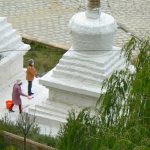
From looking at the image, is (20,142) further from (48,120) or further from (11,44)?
(11,44)

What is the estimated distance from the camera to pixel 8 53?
1153cm

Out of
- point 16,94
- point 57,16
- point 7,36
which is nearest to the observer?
point 16,94

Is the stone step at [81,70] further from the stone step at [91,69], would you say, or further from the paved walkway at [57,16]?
the paved walkway at [57,16]

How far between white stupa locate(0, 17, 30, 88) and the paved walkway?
3235 millimetres

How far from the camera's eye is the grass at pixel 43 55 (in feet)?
45.0

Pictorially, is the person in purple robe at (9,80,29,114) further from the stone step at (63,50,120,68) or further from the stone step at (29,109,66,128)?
the stone step at (63,50,120,68)

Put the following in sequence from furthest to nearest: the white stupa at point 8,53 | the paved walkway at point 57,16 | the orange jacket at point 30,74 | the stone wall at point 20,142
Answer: the paved walkway at point 57,16 < the white stupa at point 8,53 < the orange jacket at point 30,74 < the stone wall at point 20,142

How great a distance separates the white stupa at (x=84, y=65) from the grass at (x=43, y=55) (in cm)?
305

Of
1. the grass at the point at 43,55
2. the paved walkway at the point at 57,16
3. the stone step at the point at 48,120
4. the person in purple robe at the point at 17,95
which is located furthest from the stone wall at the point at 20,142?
the paved walkway at the point at 57,16

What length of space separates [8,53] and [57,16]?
5552 mm

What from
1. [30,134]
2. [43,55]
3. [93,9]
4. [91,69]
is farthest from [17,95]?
[43,55]

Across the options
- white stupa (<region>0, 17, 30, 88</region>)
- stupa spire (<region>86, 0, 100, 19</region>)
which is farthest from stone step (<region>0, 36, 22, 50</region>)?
stupa spire (<region>86, 0, 100, 19</region>)

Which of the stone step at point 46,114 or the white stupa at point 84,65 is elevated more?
the white stupa at point 84,65

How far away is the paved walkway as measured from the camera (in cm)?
1570
